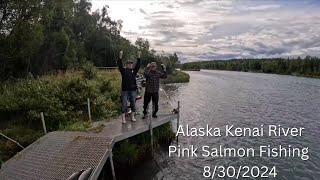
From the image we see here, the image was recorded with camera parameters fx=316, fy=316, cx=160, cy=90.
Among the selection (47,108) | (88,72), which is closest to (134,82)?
(47,108)

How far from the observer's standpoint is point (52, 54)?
3431 cm

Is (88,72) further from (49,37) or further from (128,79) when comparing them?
(49,37)

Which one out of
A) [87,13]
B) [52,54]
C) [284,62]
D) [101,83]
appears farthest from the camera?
[284,62]

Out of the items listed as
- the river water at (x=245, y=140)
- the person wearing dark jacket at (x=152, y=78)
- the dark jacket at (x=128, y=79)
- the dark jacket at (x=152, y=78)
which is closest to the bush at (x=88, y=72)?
the river water at (x=245, y=140)

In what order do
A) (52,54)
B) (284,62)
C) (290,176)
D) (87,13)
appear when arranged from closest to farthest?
(290,176) → (52,54) → (87,13) → (284,62)

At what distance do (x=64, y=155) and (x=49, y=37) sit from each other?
27.2m

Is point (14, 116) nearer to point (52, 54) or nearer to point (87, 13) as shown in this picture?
point (52, 54)

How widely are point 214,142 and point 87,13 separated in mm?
49119

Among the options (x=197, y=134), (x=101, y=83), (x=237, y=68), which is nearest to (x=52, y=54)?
(x=101, y=83)

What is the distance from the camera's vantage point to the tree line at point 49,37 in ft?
71.8

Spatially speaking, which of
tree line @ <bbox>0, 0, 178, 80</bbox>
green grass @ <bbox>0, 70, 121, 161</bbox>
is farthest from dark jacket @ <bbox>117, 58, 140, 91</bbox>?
tree line @ <bbox>0, 0, 178, 80</bbox>

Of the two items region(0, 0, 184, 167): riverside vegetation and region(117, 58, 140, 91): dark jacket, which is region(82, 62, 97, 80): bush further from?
region(117, 58, 140, 91): dark jacket

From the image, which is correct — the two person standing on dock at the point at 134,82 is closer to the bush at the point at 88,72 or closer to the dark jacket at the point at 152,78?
A: the dark jacket at the point at 152,78

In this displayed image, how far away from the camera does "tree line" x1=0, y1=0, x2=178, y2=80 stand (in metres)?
21.9
